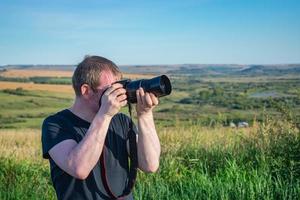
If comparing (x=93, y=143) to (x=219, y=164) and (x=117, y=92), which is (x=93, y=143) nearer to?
(x=117, y=92)

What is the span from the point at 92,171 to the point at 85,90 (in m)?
0.43

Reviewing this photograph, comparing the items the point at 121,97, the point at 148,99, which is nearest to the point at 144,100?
the point at 148,99

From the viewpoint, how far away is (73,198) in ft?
8.48

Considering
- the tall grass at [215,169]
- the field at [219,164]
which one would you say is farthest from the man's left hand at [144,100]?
the tall grass at [215,169]

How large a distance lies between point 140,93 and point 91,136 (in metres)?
0.36

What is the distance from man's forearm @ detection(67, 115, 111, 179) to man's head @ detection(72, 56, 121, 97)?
0.25 metres

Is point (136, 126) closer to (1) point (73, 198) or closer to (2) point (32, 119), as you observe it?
(1) point (73, 198)

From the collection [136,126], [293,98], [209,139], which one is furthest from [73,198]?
[209,139]

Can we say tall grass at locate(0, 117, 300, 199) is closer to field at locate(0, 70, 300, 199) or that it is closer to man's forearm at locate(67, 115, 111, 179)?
field at locate(0, 70, 300, 199)

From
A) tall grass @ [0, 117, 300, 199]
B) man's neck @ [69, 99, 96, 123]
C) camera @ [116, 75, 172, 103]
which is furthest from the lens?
tall grass @ [0, 117, 300, 199]

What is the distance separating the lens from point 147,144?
2.77m

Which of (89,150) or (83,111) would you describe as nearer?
(89,150)

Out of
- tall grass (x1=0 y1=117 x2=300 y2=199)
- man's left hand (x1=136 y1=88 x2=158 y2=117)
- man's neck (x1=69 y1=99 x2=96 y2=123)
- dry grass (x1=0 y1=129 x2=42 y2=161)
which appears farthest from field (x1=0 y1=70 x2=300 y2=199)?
man's left hand (x1=136 y1=88 x2=158 y2=117)

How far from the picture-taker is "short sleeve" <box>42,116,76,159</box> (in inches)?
101
